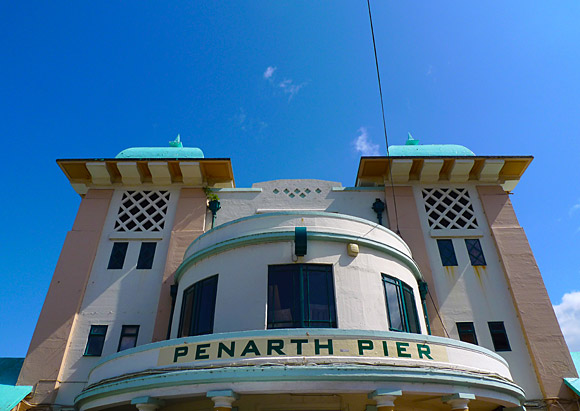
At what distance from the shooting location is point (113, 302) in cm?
1513

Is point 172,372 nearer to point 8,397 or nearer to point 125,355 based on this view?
point 125,355

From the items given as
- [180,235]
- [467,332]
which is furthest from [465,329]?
[180,235]

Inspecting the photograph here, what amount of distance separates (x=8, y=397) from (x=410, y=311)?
41.3 ft

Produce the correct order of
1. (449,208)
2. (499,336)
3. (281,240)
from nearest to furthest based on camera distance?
(281,240) < (499,336) < (449,208)

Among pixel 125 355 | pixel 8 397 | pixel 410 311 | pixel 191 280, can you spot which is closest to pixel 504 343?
pixel 410 311

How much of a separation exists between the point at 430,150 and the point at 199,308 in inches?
497

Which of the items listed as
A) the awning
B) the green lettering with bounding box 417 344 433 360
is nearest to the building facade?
the green lettering with bounding box 417 344 433 360

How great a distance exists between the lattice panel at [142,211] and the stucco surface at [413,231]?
377 inches

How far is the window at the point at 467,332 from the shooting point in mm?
14184

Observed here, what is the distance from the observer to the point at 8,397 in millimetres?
12758

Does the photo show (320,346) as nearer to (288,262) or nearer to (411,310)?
(288,262)

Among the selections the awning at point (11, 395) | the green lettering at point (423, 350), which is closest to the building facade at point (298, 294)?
the green lettering at point (423, 350)

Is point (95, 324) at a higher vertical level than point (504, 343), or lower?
higher

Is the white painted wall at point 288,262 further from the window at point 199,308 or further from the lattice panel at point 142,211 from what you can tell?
the lattice panel at point 142,211
